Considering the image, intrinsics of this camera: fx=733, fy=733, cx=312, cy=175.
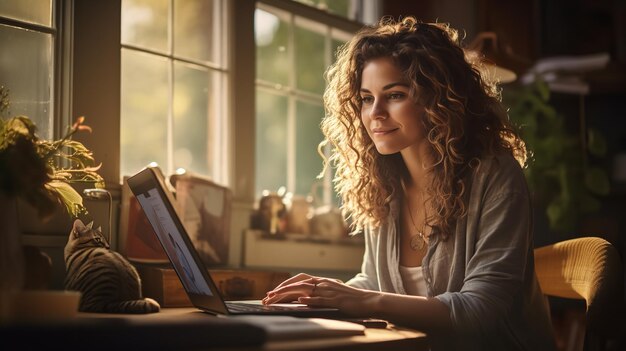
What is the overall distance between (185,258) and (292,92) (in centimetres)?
165

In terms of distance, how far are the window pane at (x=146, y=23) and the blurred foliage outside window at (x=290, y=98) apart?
0.45 metres

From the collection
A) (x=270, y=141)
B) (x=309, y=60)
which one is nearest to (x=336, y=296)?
(x=270, y=141)

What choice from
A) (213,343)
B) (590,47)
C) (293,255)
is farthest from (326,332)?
(590,47)

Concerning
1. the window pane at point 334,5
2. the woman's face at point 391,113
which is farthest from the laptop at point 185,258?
the window pane at point 334,5

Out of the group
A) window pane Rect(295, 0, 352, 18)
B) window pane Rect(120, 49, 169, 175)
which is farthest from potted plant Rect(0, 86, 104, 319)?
window pane Rect(295, 0, 352, 18)

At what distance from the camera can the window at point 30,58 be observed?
1.96m

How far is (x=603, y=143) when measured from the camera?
12.5ft

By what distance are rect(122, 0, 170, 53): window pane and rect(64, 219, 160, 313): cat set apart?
98 cm

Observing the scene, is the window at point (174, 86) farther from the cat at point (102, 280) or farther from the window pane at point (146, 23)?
the cat at point (102, 280)

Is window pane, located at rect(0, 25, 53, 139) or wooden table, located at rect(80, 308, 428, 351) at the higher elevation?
window pane, located at rect(0, 25, 53, 139)

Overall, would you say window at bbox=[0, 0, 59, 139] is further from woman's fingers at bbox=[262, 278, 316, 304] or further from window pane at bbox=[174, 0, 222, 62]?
woman's fingers at bbox=[262, 278, 316, 304]

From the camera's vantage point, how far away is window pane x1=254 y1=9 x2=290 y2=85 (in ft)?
9.43

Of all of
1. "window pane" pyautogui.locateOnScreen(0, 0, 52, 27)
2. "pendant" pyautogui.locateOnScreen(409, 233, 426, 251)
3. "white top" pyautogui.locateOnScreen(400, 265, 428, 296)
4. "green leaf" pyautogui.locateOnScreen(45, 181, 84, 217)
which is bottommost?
"white top" pyautogui.locateOnScreen(400, 265, 428, 296)

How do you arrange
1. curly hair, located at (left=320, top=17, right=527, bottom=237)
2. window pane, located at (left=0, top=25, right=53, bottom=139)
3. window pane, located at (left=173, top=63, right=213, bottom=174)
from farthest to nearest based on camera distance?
1. window pane, located at (left=173, top=63, right=213, bottom=174)
2. window pane, located at (left=0, top=25, right=53, bottom=139)
3. curly hair, located at (left=320, top=17, right=527, bottom=237)
